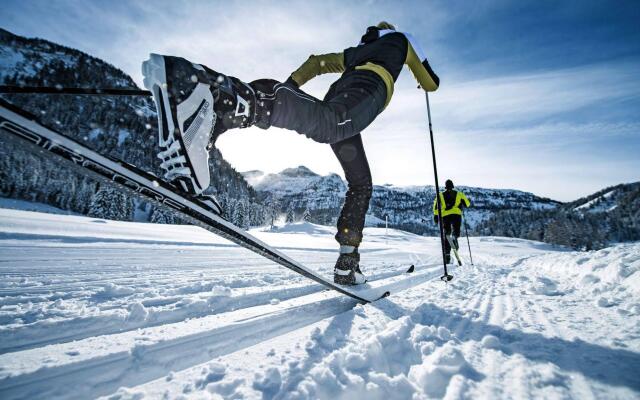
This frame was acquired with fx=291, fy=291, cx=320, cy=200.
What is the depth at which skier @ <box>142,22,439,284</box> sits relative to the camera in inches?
50.8

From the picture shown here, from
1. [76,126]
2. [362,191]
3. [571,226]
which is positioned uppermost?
[76,126]

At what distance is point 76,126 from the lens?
81.2 metres

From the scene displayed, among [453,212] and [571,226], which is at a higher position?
[571,226]

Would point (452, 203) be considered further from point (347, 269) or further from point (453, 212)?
point (347, 269)

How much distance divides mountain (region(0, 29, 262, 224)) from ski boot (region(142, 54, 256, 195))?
2191 centimetres

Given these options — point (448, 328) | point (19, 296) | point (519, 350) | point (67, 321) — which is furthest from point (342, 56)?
point (19, 296)

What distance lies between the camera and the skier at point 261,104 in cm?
129

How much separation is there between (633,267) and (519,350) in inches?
92.2

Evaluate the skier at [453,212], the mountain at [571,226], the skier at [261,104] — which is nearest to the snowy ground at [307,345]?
the skier at [261,104]

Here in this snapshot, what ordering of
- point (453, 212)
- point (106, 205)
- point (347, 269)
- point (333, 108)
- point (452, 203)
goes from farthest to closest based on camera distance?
point (106, 205)
point (452, 203)
point (453, 212)
point (347, 269)
point (333, 108)

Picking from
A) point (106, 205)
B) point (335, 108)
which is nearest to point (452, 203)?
point (335, 108)

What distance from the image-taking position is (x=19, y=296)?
5.36 ft

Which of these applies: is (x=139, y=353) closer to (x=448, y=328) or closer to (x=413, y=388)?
(x=413, y=388)

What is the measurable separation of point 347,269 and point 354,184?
77 cm
